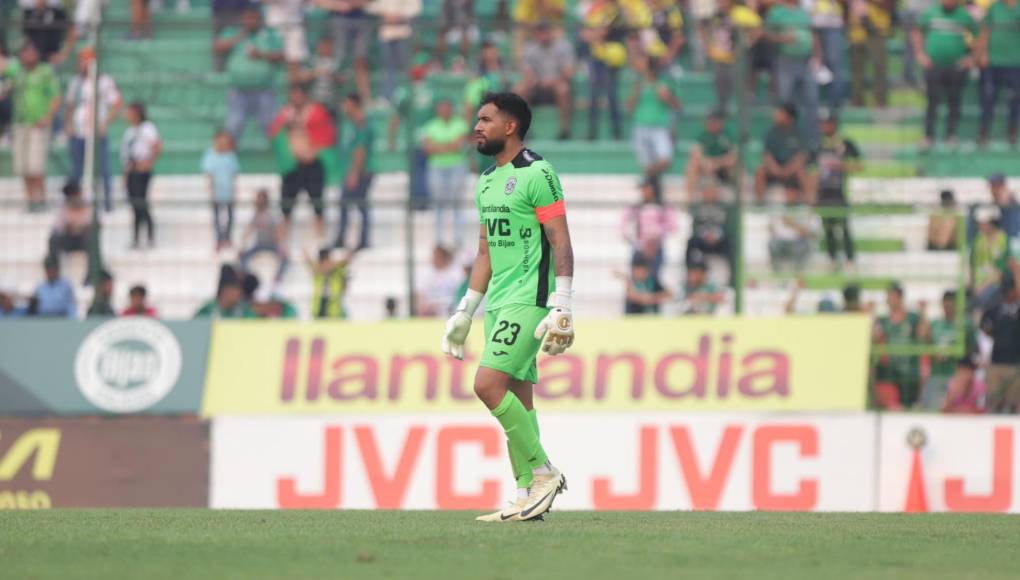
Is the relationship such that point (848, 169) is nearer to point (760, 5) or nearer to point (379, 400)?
point (760, 5)

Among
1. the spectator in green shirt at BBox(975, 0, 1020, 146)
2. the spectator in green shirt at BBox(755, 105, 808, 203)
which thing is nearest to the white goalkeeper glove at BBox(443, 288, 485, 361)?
the spectator in green shirt at BBox(755, 105, 808, 203)

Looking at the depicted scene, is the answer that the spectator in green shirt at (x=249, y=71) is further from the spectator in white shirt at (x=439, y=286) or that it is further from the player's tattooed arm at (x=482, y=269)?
the player's tattooed arm at (x=482, y=269)

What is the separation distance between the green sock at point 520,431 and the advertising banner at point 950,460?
7348 mm

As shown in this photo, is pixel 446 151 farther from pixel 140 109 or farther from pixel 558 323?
pixel 558 323

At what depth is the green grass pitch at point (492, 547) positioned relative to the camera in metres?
8.25

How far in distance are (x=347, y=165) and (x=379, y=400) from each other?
3.20m

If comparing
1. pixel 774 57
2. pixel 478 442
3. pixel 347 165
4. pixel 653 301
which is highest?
pixel 774 57

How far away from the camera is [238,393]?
18016 millimetres

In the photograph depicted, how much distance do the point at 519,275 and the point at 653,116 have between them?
10.3 metres

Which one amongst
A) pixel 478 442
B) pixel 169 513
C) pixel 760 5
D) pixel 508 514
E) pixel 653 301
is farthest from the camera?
pixel 760 5

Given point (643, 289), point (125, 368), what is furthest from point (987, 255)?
point (125, 368)

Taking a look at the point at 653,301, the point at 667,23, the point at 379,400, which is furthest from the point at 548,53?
the point at 379,400

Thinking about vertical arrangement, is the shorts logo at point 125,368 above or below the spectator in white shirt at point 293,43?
below

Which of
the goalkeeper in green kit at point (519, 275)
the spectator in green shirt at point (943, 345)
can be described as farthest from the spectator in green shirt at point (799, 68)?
the goalkeeper in green kit at point (519, 275)
